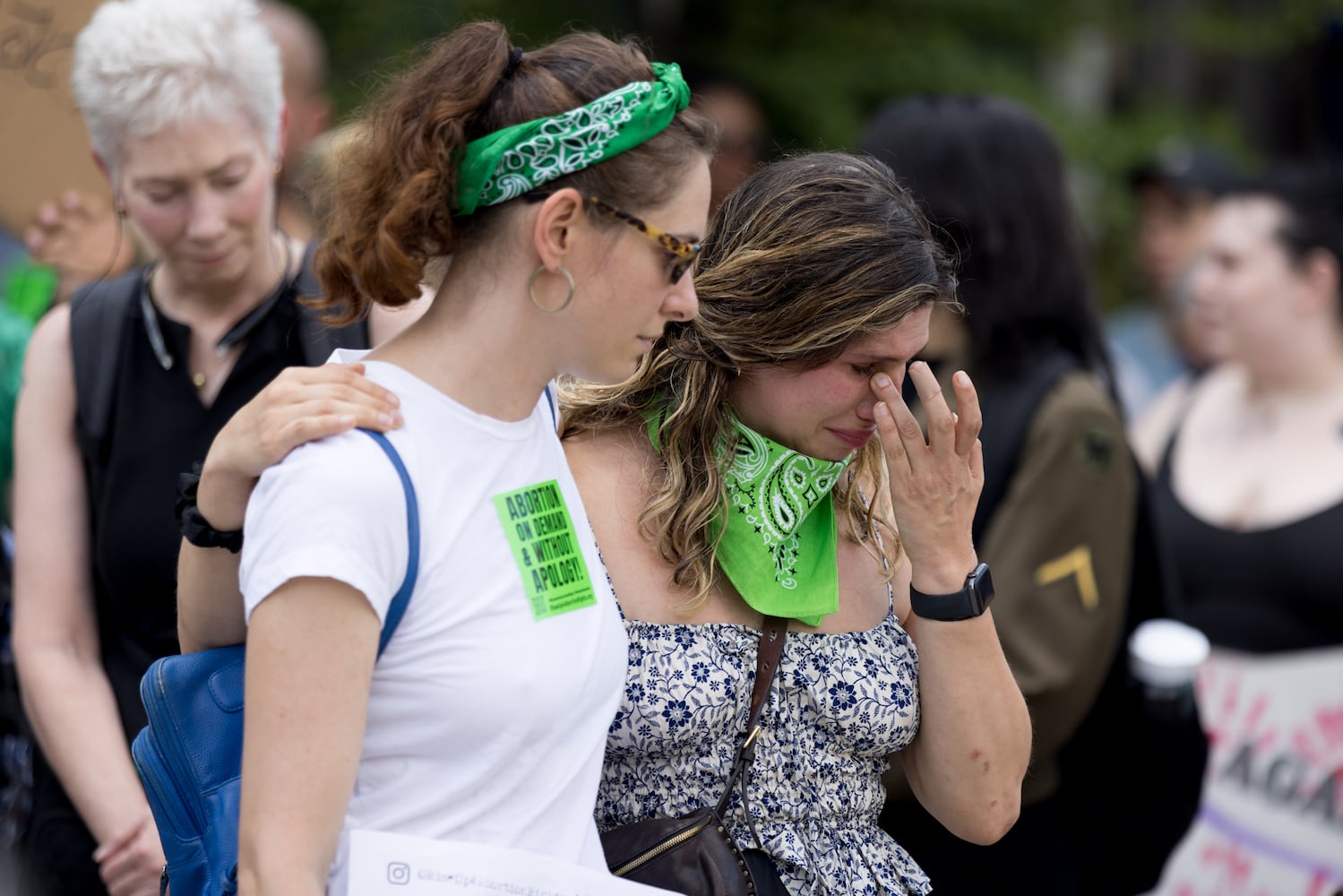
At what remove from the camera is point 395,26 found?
591cm

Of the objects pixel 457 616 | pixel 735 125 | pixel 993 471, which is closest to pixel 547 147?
pixel 457 616

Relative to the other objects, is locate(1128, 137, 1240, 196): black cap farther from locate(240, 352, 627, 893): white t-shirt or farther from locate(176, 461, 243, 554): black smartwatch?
locate(176, 461, 243, 554): black smartwatch

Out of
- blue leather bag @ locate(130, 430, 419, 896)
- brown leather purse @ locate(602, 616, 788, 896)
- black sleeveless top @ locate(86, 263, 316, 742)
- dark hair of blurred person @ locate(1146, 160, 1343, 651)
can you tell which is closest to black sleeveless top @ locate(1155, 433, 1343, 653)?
dark hair of blurred person @ locate(1146, 160, 1343, 651)

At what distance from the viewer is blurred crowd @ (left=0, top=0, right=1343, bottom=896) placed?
2510 mm

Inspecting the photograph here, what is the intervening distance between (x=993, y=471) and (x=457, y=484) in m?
1.80

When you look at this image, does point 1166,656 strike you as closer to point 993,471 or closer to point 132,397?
point 993,471

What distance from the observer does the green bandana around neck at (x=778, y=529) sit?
2.26 m

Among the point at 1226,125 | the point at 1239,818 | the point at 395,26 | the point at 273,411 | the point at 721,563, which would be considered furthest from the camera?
the point at 1226,125

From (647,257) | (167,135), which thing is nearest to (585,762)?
(647,257)

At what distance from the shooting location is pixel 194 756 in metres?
1.79

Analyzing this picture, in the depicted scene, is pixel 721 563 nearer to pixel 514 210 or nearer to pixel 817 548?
pixel 817 548

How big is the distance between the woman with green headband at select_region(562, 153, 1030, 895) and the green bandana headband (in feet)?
1.80

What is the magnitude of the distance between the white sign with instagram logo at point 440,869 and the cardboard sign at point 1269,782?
9.65 feet

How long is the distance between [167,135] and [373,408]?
1140 millimetres
